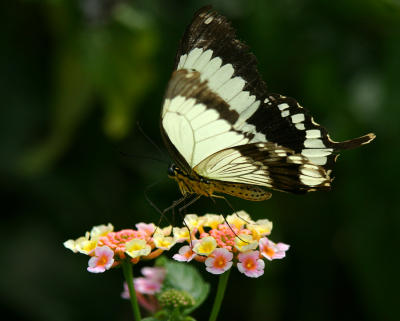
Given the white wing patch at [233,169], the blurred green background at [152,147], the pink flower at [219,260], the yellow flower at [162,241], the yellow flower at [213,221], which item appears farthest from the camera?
the blurred green background at [152,147]

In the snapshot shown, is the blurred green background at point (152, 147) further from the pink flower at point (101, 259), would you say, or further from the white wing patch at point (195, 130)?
the pink flower at point (101, 259)

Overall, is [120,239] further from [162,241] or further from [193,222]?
[193,222]

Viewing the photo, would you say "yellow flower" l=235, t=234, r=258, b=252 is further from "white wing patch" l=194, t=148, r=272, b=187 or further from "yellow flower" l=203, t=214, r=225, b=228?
"white wing patch" l=194, t=148, r=272, b=187

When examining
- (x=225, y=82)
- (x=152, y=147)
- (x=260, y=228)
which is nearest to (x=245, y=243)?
(x=260, y=228)

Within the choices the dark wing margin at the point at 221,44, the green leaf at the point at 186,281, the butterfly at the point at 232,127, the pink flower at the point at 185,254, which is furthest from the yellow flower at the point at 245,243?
the dark wing margin at the point at 221,44

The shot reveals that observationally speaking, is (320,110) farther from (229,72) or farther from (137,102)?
(229,72)

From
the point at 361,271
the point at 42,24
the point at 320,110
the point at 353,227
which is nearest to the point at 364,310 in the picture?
the point at 361,271
